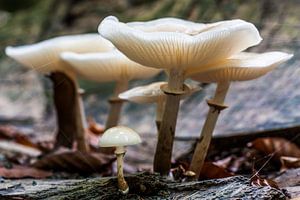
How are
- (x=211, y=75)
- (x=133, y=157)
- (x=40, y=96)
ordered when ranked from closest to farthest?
(x=211, y=75) → (x=133, y=157) → (x=40, y=96)

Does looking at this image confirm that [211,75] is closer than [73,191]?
No

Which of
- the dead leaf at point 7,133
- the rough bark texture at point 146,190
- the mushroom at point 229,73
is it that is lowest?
the rough bark texture at point 146,190

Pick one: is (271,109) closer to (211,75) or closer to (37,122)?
(211,75)

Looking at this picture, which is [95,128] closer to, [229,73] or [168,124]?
[168,124]

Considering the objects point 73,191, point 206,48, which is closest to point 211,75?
point 206,48

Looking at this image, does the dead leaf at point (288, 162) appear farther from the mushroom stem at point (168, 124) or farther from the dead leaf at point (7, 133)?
the dead leaf at point (7, 133)

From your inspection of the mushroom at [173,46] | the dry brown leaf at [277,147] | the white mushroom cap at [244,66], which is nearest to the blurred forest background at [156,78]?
the dry brown leaf at [277,147]
